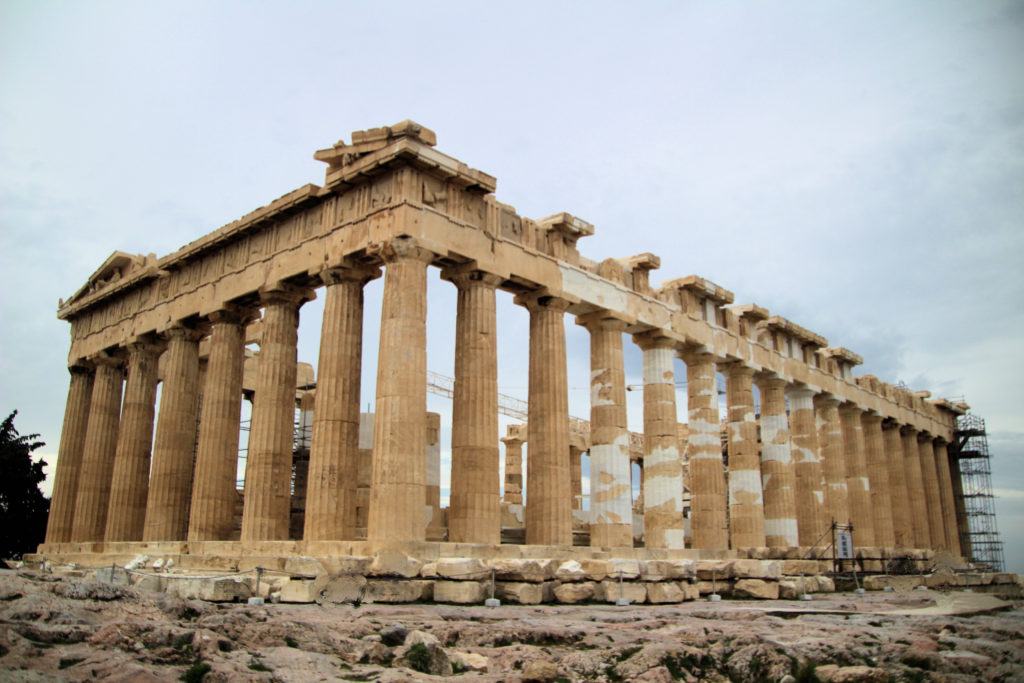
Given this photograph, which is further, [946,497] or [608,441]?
[946,497]

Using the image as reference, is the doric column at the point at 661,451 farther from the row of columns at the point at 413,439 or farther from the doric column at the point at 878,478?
the doric column at the point at 878,478

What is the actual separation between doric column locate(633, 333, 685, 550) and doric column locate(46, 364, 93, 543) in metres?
20.8

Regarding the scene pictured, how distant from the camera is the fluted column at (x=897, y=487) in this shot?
1571 inches

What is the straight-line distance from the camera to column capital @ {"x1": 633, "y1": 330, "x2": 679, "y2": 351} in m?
27.9

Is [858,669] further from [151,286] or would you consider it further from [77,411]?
[77,411]

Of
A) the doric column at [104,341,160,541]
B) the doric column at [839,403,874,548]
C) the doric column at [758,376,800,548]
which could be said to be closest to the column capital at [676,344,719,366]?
the doric column at [758,376,800,548]

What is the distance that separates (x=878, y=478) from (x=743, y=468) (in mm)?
12009

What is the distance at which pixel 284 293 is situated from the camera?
23.7 metres

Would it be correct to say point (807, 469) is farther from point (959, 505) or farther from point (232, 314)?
point (232, 314)

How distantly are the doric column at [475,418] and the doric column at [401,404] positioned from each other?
1504mm

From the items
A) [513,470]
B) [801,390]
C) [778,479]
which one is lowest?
[778,479]

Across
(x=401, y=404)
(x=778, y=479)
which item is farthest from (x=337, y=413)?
(x=778, y=479)

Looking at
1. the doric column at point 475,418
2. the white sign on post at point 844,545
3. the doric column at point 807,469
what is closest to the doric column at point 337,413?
the doric column at point 475,418

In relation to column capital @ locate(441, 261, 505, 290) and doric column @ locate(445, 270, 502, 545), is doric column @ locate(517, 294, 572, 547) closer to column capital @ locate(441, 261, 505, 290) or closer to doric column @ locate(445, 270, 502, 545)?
doric column @ locate(445, 270, 502, 545)
